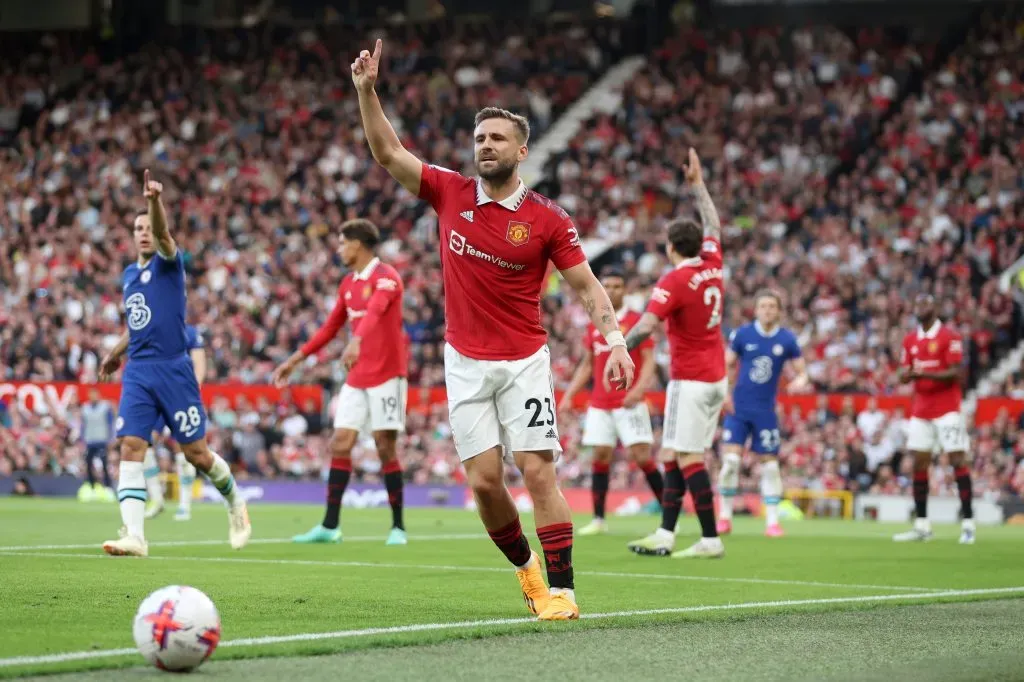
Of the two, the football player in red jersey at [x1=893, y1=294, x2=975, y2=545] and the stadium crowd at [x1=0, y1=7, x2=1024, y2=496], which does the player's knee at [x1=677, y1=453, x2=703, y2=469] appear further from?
the stadium crowd at [x1=0, y1=7, x2=1024, y2=496]

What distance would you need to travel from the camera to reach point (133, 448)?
1189 cm

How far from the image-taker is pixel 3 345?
1246 inches

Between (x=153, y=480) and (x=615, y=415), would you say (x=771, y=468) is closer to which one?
(x=615, y=415)

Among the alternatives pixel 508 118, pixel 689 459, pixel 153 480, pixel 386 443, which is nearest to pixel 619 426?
pixel 386 443

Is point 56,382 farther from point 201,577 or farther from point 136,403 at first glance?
point 201,577

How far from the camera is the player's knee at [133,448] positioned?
1188cm

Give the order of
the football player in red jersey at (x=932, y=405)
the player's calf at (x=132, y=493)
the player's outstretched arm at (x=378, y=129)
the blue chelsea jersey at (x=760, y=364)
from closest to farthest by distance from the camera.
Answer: the player's outstretched arm at (x=378, y=129) → the player's calf at (x=132, y=493) → the football player in red jersey at (x=932, y=405) → the blue chelsea jersey at (x=760, y=364)

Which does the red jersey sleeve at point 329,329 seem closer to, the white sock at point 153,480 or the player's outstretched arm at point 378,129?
the player's outstretched arm at point 378,129

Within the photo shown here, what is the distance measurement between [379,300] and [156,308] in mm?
2670

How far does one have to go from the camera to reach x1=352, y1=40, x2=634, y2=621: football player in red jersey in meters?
8.05

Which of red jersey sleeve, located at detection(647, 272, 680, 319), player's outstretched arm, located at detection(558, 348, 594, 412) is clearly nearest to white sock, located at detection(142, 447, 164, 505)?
player's outstretched arm, located at detection(558, 348, 594, 412)

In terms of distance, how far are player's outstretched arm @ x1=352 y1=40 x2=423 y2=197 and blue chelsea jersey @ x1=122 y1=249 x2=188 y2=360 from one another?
4483 mm

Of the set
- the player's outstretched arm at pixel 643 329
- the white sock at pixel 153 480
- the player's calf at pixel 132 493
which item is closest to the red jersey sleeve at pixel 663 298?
the player's outstretched arm at pixel 643 329

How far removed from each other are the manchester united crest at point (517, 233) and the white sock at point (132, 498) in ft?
16.6
